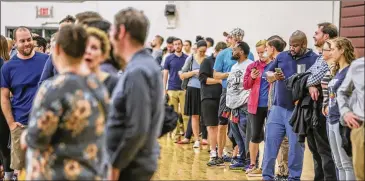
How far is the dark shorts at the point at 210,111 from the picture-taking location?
769cm

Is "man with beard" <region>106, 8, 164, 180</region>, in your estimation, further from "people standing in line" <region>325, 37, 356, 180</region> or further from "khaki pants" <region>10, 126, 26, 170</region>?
"khaki pants" <region>10, 126, 26, 170</region>

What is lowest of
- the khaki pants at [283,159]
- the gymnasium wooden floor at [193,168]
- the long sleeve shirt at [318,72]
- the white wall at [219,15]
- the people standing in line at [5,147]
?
the gymnasium wooden floor at [193,168]

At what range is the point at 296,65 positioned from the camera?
231 inches

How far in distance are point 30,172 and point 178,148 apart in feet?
19.8

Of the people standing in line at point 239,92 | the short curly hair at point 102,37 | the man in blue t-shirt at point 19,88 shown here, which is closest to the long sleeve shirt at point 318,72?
the people standing in line at point 239,92

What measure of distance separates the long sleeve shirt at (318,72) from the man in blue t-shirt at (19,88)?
2239mm

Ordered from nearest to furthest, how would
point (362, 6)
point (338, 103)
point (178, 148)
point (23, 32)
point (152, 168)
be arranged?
point (152, 168) < point (338, 103) < point (23, 32) < point (178, 148) < point (362, 6)

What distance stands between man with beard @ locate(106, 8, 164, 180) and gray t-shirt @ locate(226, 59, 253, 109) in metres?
4.00

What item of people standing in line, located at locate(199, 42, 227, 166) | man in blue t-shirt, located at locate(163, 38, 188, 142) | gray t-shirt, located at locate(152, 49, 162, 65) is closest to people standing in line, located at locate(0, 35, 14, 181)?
people standing in line, located at locate(199, 42, 227, 166)

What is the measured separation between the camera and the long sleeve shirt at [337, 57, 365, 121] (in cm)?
423

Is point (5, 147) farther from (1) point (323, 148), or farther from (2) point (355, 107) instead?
(2) point (355, 107)

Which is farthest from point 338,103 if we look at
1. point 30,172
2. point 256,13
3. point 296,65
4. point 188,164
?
point 256,13

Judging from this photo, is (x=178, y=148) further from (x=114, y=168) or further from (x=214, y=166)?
(x=114, y=168)

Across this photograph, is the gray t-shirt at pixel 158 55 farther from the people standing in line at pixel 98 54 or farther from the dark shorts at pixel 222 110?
the people standing in line at pixel 98 54
